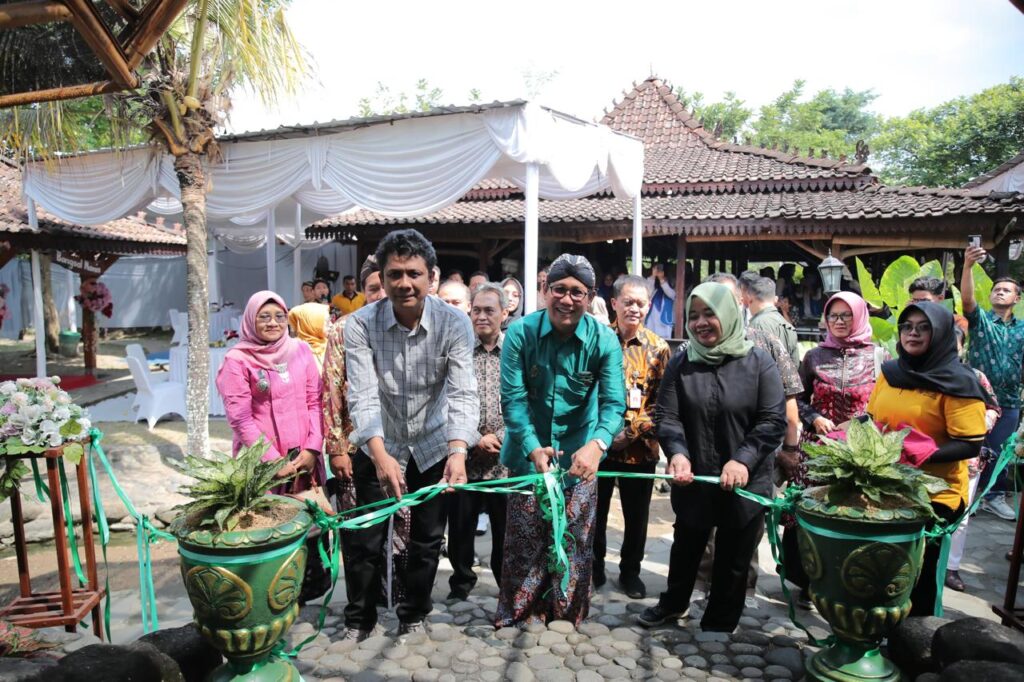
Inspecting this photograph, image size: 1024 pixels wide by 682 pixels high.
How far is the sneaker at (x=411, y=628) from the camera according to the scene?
10.5 ft

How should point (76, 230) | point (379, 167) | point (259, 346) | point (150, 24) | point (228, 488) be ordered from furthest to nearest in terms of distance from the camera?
point (76, 230) < point (379, 167) < point (259, 346) < point (150, 24) < point (228, 488)

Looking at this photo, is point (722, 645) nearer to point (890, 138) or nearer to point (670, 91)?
point (670, 91)

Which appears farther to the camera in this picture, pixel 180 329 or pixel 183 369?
pixel 180 329

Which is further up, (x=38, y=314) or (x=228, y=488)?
(x=228, y=488)

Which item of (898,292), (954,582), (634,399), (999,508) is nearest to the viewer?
(634,399)

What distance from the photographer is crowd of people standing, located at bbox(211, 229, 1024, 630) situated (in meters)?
2.97

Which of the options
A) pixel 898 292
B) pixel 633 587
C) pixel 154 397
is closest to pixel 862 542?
pixel 633 587

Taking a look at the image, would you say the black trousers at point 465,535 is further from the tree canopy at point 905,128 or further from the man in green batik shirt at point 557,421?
the tree canopy at point 905,128

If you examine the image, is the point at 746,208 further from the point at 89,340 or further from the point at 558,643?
the point at 89,340

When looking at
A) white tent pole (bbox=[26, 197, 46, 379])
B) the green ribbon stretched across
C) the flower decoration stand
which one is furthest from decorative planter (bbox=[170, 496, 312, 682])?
white tent pole (bbox=[26, 197, 46, 379])

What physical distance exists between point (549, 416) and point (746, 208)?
→ 9.57 meters

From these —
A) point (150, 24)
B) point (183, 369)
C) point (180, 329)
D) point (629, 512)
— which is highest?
point (150, 24)

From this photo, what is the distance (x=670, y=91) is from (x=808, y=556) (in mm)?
15129

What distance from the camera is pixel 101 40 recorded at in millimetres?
3193
